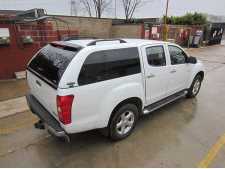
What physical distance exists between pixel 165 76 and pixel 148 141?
4.57 feet

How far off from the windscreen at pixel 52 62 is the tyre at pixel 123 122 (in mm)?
1150

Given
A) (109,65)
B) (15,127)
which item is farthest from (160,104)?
(15,127)

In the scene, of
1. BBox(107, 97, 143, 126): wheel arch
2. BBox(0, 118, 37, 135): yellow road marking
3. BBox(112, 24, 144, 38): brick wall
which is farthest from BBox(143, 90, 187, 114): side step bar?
BBox(112, 24, 144, 38): brick wall

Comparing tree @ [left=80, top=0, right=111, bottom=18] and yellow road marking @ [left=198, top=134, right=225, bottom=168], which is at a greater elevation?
tree @ [left=80, top=0, right=111, bottom=18]

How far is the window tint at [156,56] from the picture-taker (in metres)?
3.43

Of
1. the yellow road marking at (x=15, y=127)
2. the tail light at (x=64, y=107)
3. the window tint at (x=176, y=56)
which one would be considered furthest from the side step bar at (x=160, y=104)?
the yellow road marking at (x=15, y=127)

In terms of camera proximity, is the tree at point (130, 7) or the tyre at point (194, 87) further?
the tree at point (130, 7)

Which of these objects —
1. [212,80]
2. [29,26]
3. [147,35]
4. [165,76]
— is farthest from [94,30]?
[165,76]

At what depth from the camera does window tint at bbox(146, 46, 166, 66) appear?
3432 millimetres

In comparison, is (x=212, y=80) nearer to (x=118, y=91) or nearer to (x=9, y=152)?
(x=118, y=91)

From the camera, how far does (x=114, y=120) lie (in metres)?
3.03

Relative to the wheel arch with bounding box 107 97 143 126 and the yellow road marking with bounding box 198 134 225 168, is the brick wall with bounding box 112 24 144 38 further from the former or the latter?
the yellow road marking with bounding box 198 134 225 168

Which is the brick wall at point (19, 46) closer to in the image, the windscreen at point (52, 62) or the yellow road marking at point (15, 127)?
the yellow road marking at point (15, 127)

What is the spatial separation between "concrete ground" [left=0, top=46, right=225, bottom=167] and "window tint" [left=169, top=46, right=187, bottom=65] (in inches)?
49.6
